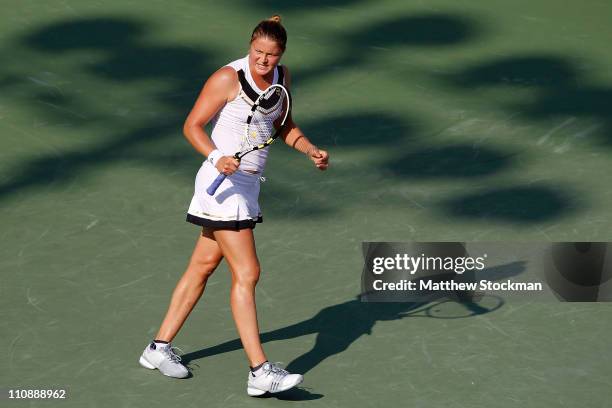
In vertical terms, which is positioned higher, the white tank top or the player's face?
the player's face

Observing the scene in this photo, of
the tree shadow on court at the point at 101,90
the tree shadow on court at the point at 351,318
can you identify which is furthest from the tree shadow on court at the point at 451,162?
the tree shadow on court at the point at 101,90

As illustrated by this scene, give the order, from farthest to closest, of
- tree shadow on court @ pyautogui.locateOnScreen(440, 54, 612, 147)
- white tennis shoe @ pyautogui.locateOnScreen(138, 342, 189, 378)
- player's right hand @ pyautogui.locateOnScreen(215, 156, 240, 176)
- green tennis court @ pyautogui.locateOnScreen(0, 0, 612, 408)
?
1. tree shadow on court @ pyautogui.locateOnScreen(440, 54, 612, 147)
2. green tennis court @ pyautogui.locateOnScreen(0, 0, 612, 408)
3. white tennis shoe @ pyautogui.locateOnScreen(138, 342, 189, 378)
4. player's right hand @ pyautogui.locateOnScreen(215, 156, 240, 176)

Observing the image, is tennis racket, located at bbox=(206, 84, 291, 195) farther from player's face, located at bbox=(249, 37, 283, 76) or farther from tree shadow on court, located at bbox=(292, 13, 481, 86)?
tree shadow on court, located at bbox=(292, 13, 481, 86)

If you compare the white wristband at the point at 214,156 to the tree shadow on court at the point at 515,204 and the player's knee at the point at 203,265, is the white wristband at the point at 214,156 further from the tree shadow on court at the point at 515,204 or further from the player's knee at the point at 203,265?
the tree shadow on court at the point at 515,204

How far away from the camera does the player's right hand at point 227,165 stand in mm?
7398

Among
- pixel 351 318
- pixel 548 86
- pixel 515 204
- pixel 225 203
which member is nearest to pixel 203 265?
pixel 225 203

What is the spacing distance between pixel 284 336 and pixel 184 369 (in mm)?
794

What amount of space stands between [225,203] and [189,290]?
63 centimetres

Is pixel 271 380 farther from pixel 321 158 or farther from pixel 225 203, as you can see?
pixel 321 158

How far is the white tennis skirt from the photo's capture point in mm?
7641

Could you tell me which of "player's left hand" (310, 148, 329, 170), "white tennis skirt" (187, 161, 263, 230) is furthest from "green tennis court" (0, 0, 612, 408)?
"player's left hand" (310, 148, 329, 170)

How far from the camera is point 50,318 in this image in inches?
340

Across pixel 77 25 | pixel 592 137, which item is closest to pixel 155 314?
pixel 592 137

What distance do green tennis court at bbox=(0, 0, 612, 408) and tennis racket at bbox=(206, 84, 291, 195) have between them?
4.27ft
